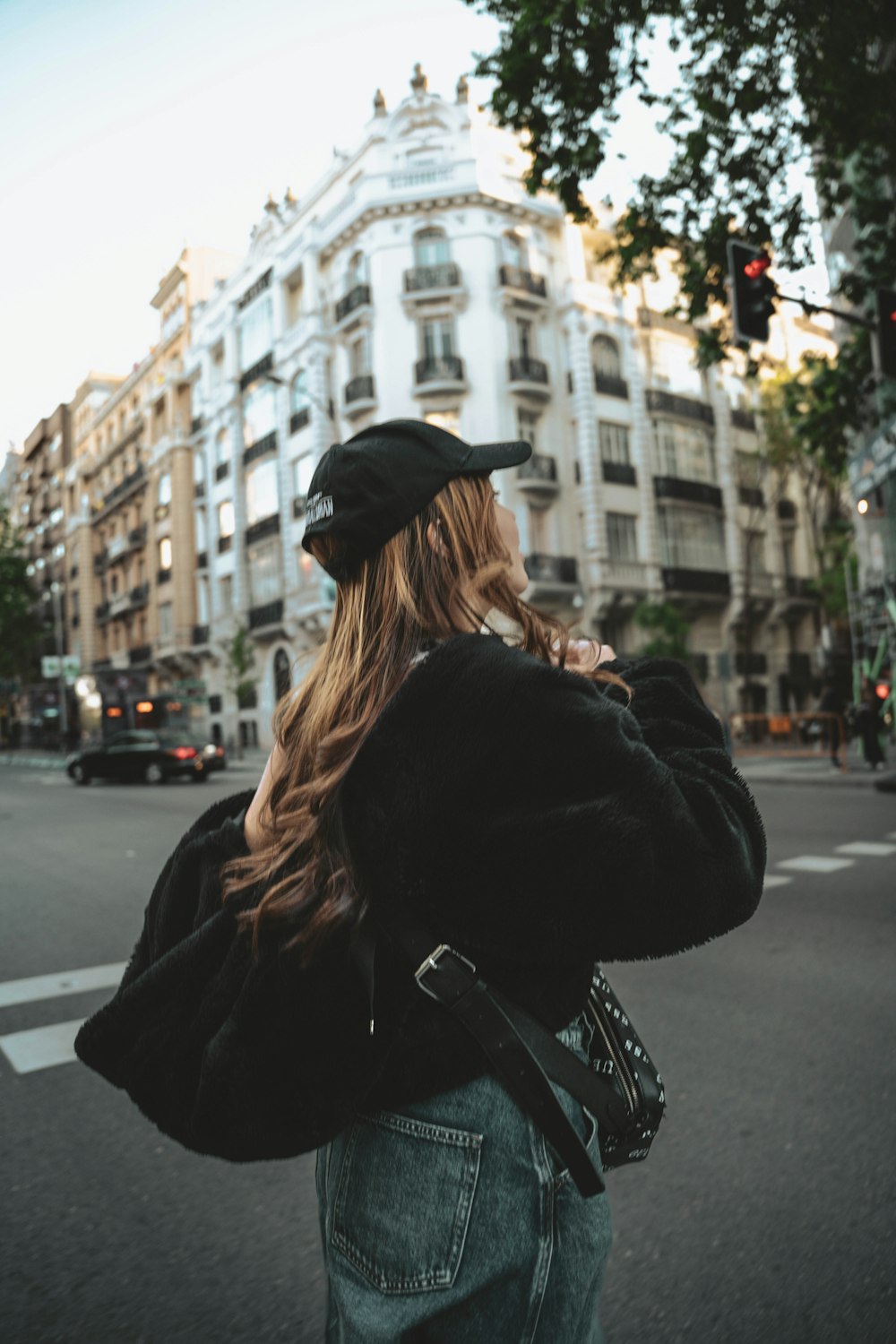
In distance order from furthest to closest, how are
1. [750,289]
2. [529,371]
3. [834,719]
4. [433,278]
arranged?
[529,371]
[433,278]
[834,719]
[750,289]

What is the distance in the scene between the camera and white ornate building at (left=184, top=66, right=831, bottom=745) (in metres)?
30.9

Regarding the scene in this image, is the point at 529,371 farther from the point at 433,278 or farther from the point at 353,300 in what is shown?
the point at 353,300

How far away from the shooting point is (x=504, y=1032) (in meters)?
1.09

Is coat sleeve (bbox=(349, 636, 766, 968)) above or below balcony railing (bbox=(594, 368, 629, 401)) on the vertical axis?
below

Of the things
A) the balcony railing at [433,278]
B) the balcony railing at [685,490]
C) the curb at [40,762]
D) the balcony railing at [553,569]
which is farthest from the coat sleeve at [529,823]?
the curb at [40,762]

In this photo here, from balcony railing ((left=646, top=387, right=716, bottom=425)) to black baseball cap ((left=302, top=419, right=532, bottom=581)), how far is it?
34454 mm

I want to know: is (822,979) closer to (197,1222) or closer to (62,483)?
(197,1222)

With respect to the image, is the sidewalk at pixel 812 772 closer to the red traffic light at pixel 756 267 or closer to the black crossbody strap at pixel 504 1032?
the red traffic light at pixel 756 267

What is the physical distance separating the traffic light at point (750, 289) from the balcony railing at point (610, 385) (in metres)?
24.6

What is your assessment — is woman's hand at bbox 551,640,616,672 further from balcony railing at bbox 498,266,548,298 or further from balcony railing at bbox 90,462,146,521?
balcony railing at bbox 90,462,146,521

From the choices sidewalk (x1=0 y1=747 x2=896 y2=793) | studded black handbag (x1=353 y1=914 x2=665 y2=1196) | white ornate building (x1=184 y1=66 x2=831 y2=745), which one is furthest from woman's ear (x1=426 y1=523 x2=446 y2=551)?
white ornate building (x1=184 y1=66 x2=831 y2=745)

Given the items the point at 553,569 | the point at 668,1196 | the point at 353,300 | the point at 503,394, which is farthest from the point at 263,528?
the point at 668,1196

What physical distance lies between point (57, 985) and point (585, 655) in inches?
188

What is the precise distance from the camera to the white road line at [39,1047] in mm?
3949
